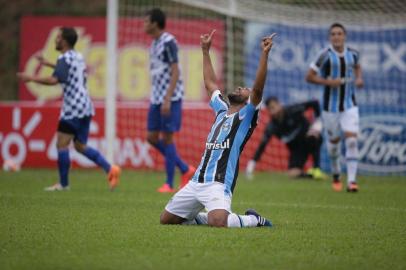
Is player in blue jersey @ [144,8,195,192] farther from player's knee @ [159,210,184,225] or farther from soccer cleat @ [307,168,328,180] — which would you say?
player's knee @ [159,210,184,225]

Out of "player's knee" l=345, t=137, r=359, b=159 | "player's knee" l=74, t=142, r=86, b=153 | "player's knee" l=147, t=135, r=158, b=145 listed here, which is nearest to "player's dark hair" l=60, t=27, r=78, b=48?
"player's knee" l=74, t=142, r=86, b=153

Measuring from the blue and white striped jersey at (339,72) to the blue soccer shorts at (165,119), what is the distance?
2.05 m

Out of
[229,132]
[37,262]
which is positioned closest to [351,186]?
[229,132]

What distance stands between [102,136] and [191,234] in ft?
34.1

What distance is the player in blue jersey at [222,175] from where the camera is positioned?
27.3 ft

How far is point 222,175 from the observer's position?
848 centimetres

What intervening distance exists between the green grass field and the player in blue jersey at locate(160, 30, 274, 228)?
0.65 feet

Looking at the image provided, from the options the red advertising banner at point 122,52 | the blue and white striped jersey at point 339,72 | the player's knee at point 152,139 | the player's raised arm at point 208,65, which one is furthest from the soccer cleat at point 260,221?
the red advertising banner at point 122,52

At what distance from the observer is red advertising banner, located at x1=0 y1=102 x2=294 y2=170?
59.0 ft

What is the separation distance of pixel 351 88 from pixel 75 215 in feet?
18.4

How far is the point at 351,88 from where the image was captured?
13.6 meters

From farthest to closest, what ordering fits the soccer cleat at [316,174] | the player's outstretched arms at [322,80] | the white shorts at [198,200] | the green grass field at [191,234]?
the soccer cleat at [316,174], the player's outstretched arms at [322,80], the white shorts at [198,200], the green grass field at [191,234]

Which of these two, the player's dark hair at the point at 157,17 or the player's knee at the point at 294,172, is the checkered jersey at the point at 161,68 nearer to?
the player's dark hair at the point at 157,17

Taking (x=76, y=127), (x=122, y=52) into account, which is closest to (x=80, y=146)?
(x=76, y=127)
